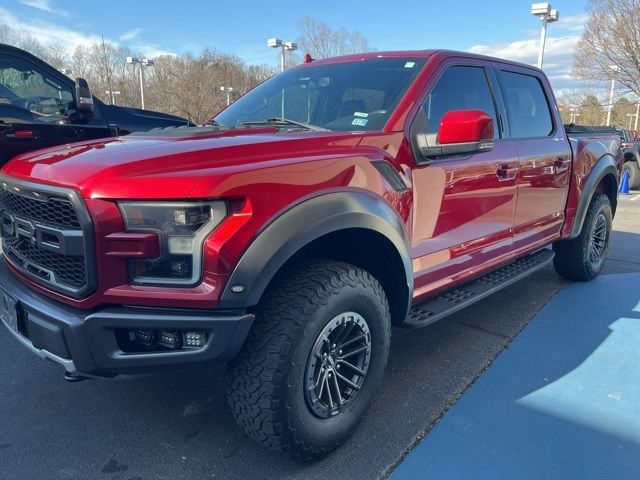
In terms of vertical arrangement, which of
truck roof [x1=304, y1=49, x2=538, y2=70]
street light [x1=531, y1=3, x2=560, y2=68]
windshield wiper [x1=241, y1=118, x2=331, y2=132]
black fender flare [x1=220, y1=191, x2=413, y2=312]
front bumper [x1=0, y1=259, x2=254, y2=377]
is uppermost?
street light [x1=531, y1=3, x2=560, y2=68]

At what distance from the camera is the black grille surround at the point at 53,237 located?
5.73 ft

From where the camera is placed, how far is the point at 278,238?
1.84 meters

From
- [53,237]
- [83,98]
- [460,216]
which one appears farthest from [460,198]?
[83,98]

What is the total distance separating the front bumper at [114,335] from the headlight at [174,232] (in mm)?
123

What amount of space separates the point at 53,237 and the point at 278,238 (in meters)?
0.84

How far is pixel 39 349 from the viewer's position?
1.93 metres

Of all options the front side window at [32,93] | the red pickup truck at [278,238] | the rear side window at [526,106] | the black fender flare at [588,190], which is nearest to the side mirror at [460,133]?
the red pickup truck at [278,238]

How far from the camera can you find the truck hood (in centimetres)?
171

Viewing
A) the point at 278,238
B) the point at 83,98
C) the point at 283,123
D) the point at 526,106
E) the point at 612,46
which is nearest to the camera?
the point at 278,238

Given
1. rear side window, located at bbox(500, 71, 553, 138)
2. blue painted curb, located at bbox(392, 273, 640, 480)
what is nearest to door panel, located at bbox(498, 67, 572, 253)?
rear side window, located at bbox(500, 71, 553, 138)

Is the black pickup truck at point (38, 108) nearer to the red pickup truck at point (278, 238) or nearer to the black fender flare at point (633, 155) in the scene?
the red pickup truck at point (278, 238)

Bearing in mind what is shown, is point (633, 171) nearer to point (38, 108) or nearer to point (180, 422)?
point (38, 108)

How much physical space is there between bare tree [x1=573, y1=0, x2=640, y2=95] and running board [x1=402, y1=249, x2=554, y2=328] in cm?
2009

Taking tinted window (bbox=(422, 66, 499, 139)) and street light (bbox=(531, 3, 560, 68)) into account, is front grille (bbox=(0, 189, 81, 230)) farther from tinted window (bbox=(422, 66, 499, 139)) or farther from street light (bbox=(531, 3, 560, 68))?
street light (bbox=(531, 3, 560, 68))
